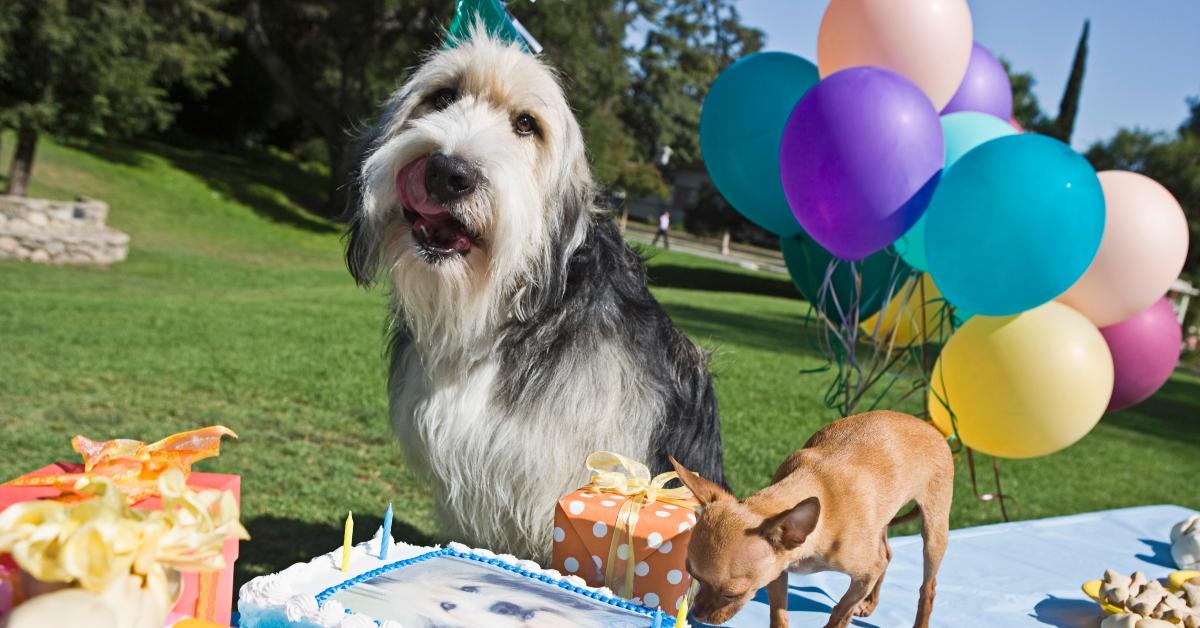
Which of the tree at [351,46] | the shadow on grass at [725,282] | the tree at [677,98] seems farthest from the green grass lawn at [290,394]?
the tree at [677,98]

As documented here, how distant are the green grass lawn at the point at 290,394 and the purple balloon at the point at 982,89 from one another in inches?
53.8

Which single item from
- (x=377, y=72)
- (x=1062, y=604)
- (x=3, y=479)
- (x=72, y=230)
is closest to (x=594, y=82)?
(x=377, y=72)

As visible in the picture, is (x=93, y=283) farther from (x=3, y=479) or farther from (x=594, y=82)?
(x=594, y=82)

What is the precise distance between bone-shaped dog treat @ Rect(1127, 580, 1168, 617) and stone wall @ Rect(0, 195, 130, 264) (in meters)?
15.4

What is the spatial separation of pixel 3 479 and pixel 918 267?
454cm

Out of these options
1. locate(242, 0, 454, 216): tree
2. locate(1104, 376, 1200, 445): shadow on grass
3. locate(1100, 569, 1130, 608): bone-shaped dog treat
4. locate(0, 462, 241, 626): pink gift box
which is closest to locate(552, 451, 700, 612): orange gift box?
locate(0, 462, 241, 626): pink gift box

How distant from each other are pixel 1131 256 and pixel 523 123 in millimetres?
2149

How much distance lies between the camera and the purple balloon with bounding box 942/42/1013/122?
11.8ft

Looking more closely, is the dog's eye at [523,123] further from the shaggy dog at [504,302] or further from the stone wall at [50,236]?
the stone wall at [50,236]

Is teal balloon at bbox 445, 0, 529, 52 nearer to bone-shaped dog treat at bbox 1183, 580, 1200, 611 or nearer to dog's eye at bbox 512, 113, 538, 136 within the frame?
dog's eye at bbox 512, 113, 538, 136

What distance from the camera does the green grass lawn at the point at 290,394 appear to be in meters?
5.25

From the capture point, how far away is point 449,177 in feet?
7.48

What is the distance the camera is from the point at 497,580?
5.88 ft

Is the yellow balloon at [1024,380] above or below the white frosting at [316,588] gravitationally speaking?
above
